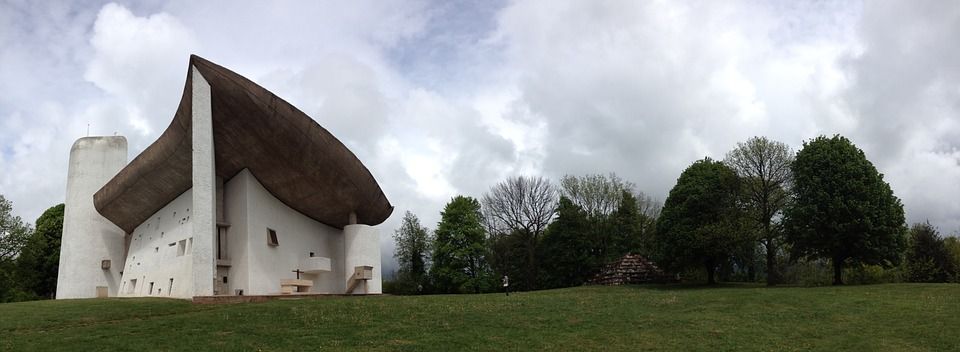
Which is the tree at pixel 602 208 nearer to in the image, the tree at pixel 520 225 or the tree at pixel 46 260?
the tree at pixel 520 225

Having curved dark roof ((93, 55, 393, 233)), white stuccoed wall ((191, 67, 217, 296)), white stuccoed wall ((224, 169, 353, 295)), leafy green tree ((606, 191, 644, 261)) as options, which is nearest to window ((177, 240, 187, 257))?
white stuccoed wall ((224, 169, 353, 295))

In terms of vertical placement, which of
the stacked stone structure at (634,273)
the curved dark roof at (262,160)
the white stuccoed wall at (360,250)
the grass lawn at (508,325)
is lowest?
the grass lawn at (508,325)

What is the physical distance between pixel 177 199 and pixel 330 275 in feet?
29.0

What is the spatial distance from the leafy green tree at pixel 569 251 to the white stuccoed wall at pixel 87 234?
30140 mm

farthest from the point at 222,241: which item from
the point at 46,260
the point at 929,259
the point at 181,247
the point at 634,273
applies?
the point at 929,259

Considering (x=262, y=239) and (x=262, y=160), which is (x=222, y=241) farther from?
(x=262, y=160)

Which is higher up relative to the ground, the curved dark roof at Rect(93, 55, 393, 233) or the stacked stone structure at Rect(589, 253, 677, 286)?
the curved dark roof at Rect(93, 55, 393, 233)

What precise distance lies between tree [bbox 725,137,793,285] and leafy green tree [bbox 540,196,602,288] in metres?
14.6

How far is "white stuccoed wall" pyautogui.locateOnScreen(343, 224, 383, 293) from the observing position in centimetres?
3306

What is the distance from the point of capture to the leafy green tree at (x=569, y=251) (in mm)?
48219

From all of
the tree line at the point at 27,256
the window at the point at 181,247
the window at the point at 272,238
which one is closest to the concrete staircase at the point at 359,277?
the window at the point at 272,238

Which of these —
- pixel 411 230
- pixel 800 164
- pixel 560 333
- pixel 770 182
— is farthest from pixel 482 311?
pixel 411 230

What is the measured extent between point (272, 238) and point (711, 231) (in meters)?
Answer: 22.6

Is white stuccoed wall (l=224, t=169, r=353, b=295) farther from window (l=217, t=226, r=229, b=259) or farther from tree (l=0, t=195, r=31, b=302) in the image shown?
tree (l=0, t=195, r=31, b=302)
